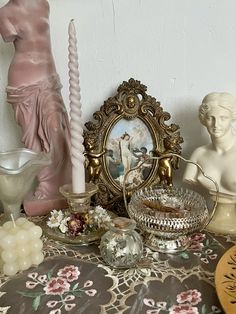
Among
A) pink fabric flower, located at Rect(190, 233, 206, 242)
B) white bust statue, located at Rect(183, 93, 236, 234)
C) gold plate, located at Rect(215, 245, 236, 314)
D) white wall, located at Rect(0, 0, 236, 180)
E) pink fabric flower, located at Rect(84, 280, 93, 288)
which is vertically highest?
white wall, located at Rect(0, 0, 236, 180)

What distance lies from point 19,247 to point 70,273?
0.08 m

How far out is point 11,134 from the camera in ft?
3.02

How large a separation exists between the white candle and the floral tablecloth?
11 cm

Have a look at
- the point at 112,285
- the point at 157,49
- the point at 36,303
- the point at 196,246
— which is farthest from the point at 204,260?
the point at 157,49

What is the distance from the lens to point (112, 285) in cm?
62

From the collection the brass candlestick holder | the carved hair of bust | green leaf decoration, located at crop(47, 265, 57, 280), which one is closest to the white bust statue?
Result: the carved hair of bust

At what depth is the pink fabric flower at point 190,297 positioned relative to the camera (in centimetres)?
59

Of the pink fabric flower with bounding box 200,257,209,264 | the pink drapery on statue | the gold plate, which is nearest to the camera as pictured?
the gold plate

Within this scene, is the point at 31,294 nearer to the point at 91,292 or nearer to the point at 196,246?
the point at 91,292

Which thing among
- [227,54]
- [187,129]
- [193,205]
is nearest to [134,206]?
[193,205]

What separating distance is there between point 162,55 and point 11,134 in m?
0.33

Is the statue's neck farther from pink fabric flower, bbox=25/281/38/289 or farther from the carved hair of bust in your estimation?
pink fabric flower, bbox=25/281/38/289

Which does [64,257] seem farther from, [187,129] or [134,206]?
[187,129]

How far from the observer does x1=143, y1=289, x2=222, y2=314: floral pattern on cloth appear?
570mm
